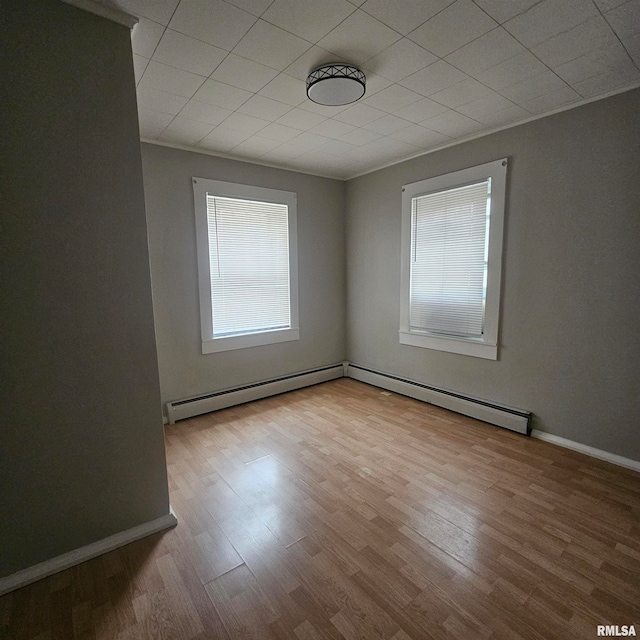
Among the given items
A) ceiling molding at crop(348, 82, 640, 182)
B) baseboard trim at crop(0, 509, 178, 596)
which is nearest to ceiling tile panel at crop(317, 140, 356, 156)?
ceiling molding at crop(348, 82, 640, 182)

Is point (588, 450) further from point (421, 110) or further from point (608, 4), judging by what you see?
point (421, 110)

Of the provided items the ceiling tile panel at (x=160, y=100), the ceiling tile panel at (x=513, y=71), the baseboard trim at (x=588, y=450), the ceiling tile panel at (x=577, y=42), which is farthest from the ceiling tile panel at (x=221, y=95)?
the baseboard trim at (x=588, y=450)

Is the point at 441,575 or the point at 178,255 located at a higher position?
the point at 178,255

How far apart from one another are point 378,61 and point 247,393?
11.1ft

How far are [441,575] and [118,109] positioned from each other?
2916 millimetres

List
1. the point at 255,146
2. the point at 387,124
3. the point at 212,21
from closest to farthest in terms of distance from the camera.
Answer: the point at 212,21 < the point at 387,124 < the point at 255,146

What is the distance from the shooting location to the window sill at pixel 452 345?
3.35 meters

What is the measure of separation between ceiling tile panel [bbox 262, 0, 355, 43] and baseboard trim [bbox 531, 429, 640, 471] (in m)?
3.47

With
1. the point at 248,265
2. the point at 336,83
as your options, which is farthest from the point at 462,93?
the point at 248,265

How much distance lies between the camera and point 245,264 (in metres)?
3.93

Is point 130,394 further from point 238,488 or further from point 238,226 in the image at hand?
point 238,226

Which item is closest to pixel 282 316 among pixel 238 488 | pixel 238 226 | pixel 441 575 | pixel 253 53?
pixel 238 226

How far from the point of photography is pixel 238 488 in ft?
7.88

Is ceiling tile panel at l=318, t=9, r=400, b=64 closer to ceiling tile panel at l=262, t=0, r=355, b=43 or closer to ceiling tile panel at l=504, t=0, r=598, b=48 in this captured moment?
ceiling tile panel at l=262, t=0, r=355, b=43
